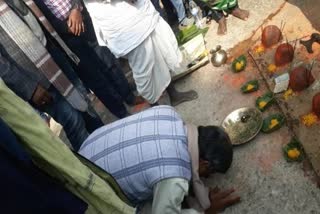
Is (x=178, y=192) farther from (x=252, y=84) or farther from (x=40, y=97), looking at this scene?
(x=252, y=84)

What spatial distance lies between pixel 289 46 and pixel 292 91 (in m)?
0.47

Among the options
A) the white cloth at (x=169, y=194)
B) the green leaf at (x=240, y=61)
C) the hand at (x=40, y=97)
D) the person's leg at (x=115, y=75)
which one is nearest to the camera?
the white cloth at (x=169, y=194)

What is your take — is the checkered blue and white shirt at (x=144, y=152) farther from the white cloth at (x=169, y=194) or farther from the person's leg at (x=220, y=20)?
the person's leg at (x=220, y=20)

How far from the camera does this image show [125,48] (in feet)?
11.6

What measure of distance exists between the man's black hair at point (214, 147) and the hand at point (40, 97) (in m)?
1.15

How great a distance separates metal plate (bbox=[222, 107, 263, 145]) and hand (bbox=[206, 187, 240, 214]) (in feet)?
1.64

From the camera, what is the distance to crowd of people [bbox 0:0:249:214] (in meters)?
1.67

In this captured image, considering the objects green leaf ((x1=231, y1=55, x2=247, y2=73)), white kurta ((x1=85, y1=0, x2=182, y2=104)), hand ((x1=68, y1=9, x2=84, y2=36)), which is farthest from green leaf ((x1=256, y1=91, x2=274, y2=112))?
hand ((x1=68, y1=9, x2=84, y2=36))

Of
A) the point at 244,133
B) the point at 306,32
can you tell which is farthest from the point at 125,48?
the point at 306,32

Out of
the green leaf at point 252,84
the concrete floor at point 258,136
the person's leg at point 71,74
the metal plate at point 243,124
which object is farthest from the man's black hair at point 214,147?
the person's leg at point 71,74

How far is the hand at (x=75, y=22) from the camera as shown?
354cm

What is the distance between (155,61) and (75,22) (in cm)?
81

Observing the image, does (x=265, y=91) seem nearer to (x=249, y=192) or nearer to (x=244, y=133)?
(x=244, y=133)

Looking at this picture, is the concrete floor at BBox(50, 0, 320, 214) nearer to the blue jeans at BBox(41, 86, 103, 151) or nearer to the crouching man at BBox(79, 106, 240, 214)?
the crouching man at BBox(79, 106, 240, 214)
